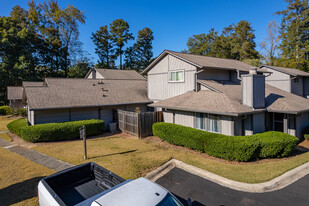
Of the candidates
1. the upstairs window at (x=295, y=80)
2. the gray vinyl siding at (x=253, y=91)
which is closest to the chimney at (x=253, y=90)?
the gray vinyl siding at (x=253, y=91)

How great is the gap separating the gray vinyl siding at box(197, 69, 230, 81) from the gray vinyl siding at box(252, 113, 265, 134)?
5492 millimetres

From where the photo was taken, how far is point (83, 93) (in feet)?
60.5

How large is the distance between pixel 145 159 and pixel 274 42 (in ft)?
148

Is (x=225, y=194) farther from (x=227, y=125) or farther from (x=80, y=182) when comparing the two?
(x=227, y=125)

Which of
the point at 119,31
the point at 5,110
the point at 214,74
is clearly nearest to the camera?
the point at 214,74

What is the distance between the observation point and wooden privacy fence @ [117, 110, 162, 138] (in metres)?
15.6

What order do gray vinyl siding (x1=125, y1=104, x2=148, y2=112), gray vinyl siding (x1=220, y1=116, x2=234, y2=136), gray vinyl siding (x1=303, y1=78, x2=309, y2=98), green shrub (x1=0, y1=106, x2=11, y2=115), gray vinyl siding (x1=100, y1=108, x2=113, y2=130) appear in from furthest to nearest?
green shrub (x1=0, y1=106, x2=11, y2=115)
gray vinyl siding (x1=303, y1=78, x2=309, y2=98)
gray vinyl siding (x1=125, y1=104, x2=148, y2=112)
gray vinyl siding (x1=100, y1=108, x2=113, y2=130)
gray vinyl siding (x1=220, y1=116, x2=234, y2=136)

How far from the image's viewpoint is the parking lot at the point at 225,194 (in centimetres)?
648

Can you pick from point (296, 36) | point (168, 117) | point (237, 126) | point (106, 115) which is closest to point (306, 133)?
point (237, 126)

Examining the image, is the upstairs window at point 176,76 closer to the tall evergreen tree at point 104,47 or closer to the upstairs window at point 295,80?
the upstairs window at point 295,80

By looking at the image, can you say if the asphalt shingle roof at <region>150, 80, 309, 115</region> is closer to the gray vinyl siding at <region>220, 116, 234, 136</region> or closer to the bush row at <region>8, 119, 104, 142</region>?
the gray vinyl siding at <region>220, 116, 234, 136</region>

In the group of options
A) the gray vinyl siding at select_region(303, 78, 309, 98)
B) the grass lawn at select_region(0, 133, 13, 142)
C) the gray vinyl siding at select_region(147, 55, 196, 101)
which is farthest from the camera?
the gray vinyl siding at select_region(303, 78, 309, 98)

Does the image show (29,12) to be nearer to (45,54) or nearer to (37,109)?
(45,54)

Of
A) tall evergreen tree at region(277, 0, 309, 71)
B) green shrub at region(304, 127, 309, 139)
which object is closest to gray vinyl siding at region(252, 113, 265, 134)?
green shrub at region(304, 127, 309, 139)
